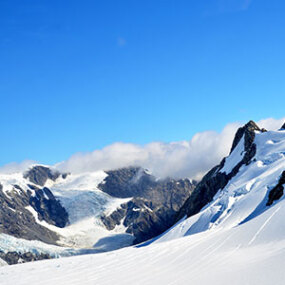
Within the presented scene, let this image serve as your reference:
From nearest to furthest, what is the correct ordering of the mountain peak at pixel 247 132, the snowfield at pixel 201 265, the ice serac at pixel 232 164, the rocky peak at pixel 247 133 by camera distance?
the snowfield at pixel 201 265 < the ice serac at pixel 232 164 < the rocky peak at pixel 247 133 < the mountain peak at pixel 247 132

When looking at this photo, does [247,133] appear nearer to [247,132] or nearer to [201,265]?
[247,132]

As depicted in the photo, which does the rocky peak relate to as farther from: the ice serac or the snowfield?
the snowfield

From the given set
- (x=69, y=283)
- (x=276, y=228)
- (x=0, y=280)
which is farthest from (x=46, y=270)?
(x=276, y=228)

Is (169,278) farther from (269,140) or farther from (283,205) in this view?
(269,140)

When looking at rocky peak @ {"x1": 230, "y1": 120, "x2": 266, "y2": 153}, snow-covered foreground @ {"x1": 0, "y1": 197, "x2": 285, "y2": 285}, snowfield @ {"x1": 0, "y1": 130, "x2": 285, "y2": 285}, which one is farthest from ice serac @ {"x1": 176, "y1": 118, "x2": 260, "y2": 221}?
snow-covered foreground @ {"x1": 0, "y1": 197, "x2": 285, "y2": 285}

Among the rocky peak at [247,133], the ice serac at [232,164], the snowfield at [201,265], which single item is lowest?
the snowfield at [201,265]

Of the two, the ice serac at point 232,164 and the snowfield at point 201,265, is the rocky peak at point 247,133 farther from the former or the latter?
the snowfield at point 201,265

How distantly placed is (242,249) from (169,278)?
7.03 metres

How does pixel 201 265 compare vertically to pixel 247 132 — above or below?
below

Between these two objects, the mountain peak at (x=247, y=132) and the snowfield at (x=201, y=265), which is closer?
the snowfield at (x=201, y=265)

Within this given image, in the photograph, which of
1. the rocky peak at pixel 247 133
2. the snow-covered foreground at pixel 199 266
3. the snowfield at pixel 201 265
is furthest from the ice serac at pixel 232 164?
the snow-covered foreground at pixel 199 266

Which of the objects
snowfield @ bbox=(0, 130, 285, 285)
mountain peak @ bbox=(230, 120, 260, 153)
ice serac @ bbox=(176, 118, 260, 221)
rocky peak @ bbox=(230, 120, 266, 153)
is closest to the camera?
snowfield @ bbox=(0, 130, 285, 285)

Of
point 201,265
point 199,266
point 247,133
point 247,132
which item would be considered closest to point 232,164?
point 247,133

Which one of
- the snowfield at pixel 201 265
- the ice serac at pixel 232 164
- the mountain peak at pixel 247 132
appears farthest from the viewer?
the mountain peak at pixel 247 132
